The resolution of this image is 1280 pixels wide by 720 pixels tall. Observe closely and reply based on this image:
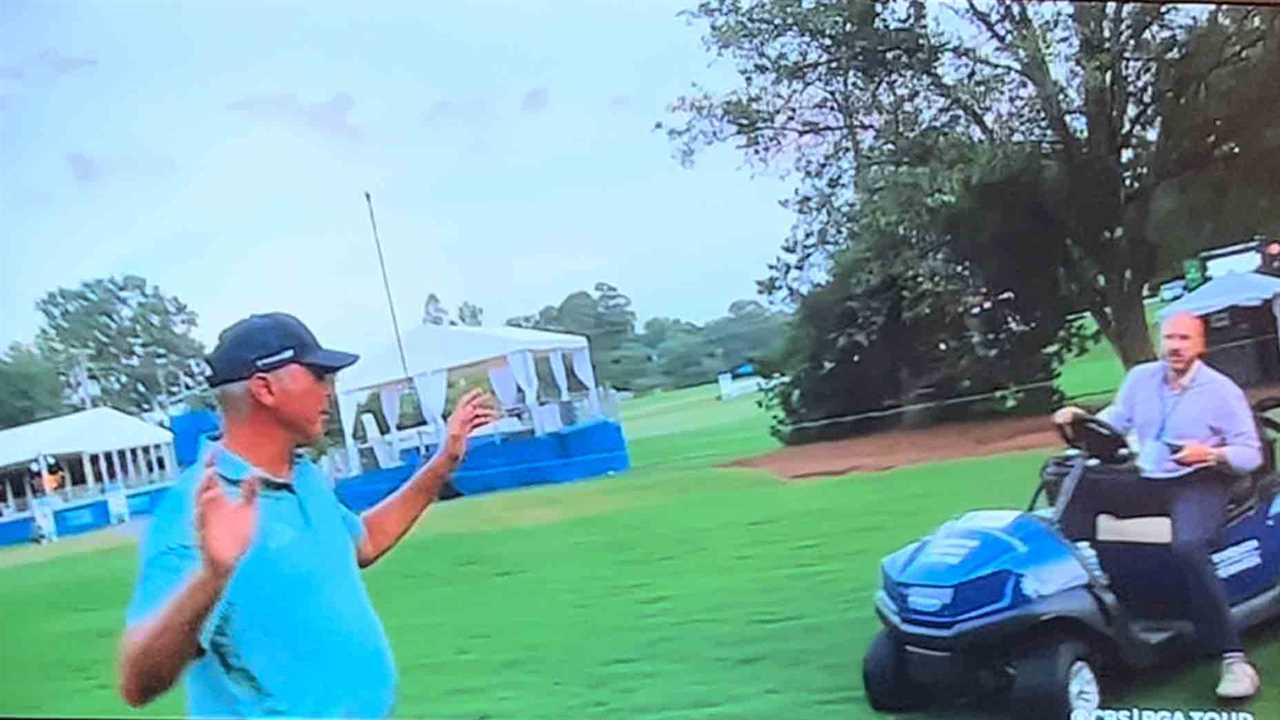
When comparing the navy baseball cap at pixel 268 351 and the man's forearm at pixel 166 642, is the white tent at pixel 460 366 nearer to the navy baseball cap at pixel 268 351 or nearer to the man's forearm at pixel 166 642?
the navy baseball cap at pixel 268 351

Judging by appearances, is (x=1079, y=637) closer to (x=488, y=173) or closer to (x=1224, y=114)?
(x=1224, y=114)

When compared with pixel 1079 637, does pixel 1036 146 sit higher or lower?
higher

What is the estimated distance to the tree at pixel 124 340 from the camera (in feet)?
9.92

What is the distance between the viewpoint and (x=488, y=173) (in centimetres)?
296

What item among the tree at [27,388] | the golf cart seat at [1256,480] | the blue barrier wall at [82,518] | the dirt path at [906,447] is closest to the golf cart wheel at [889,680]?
the dirt path at [906,447]

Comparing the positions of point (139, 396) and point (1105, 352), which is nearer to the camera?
point (1105, 352)

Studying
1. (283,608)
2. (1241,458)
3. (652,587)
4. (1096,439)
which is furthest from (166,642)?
(1241,458)

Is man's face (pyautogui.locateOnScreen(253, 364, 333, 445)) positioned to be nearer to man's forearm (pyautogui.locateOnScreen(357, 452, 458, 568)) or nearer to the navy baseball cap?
the navy baseball cap

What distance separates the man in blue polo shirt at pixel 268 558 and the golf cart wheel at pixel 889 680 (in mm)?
777

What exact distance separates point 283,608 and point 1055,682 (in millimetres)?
1288

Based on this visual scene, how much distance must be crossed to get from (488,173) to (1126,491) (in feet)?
4.02

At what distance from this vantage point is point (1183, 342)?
275cm

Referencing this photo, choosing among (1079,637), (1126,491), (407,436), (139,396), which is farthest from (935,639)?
(139,396)

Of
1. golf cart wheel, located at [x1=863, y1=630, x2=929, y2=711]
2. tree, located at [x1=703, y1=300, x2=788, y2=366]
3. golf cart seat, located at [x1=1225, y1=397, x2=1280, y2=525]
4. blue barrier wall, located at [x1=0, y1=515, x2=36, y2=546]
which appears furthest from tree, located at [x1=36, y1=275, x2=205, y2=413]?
golf cart seat, located at [x1=1225, y1=397, x2=1280, y2=525]
